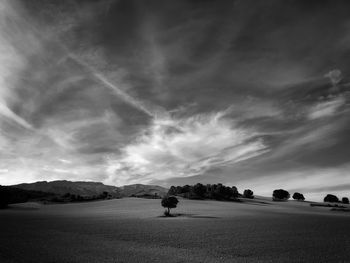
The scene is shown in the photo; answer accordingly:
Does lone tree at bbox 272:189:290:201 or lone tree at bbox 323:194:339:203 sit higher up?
lone tree at bbox 272:189:290:201

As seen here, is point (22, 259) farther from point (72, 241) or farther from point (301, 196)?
point (301, 196)

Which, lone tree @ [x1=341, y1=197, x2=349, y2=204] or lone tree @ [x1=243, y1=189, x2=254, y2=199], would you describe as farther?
lone tree @ [x1=341, y1=197, x2=349, y2=204]

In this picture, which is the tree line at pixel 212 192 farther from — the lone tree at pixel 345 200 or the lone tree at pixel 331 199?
the lone tree at pixel 345 200

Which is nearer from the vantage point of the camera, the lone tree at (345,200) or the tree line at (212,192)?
the tree line at (212,192)

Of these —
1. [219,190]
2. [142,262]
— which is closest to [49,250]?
[142,262]

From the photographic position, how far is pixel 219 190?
4589 inches

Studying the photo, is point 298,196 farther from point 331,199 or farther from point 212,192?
point 212,192

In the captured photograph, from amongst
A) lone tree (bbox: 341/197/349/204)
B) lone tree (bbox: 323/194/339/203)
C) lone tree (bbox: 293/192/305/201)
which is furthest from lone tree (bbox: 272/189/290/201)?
lone tree (bbox: 341/197/349/204)

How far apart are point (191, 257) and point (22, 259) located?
1129cm

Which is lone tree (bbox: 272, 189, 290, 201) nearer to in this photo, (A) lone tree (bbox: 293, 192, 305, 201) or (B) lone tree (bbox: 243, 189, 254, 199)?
(A) lone tree (bbox: 293, 192, 305, 201)

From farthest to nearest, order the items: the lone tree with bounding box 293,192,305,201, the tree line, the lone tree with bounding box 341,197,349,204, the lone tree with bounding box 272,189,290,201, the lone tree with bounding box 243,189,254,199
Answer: the lone tree with bounding box 293,192,305,201
the lone tree with bounding box 272,189,290,201
the lone tree with bounding box 341,197,349,204
the lone tree with bounding box 243,189,254,199
the tree line

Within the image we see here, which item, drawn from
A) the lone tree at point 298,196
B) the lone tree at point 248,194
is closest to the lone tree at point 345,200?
the lone tree at point 298,196

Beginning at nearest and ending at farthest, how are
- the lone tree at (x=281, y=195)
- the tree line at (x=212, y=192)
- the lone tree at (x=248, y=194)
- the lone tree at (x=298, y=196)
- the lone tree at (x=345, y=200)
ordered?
the tree line at (x=212, y=192), the lone tree at (x=248, y=194), the lone tree at (x=345, y=200), the lone tree at (x=281, y=195), the lone tree at (x=298, y=196)

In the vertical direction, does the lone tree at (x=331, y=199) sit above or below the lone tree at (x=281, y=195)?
below
